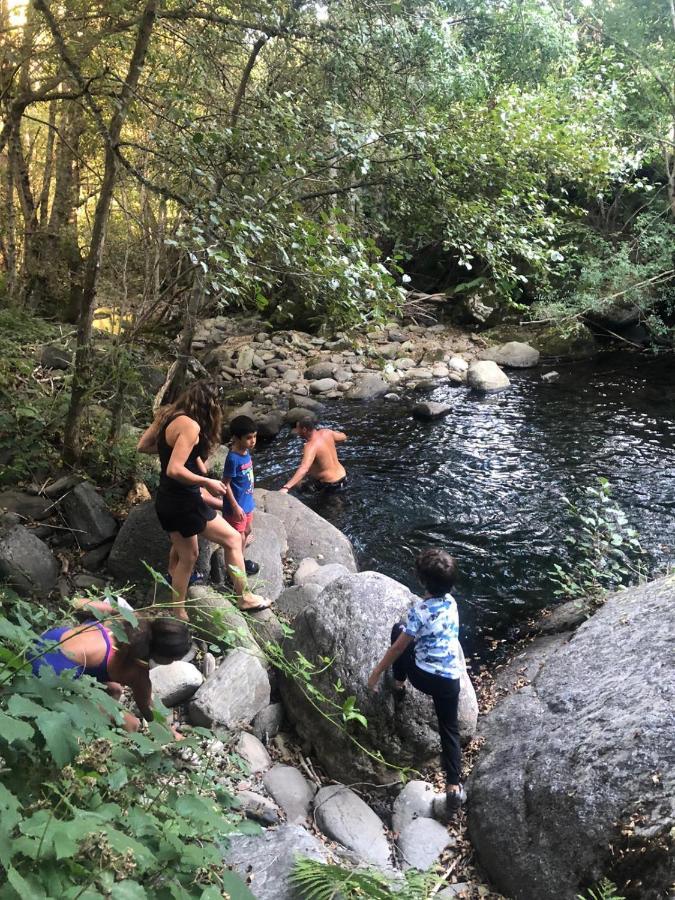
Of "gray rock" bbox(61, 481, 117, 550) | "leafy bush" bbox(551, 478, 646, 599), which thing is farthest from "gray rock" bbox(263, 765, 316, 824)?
"gray rock" bbox(61, 481, 117, 550)

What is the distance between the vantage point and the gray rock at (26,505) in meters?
5.86

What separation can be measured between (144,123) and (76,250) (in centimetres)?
Answer: 527

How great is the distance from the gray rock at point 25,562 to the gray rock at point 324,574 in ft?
7.41

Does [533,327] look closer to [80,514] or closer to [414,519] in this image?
[414,519]

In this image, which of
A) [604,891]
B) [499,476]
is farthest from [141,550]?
[499,476]

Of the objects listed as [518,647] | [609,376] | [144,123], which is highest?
[144,123]

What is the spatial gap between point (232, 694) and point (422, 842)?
5.03ft

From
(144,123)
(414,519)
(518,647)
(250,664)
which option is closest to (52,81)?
(144,123)

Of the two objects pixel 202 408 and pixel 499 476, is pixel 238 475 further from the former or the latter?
pixel 499 476

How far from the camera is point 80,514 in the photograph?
5953mm

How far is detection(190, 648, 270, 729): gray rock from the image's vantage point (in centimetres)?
411

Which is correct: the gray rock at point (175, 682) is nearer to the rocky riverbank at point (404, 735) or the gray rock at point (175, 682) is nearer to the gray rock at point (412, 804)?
the rocky riverbank at point (404, 735)

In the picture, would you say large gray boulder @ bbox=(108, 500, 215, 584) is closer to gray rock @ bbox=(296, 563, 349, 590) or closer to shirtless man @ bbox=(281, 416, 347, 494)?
gray rock @ bbox=(296, 563, 349, 590)

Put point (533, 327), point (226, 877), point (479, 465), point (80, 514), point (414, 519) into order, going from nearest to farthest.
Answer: point (226, 877) → point (80, 514) → point (414, 519) → point (479, 465) → point (533, 327)
